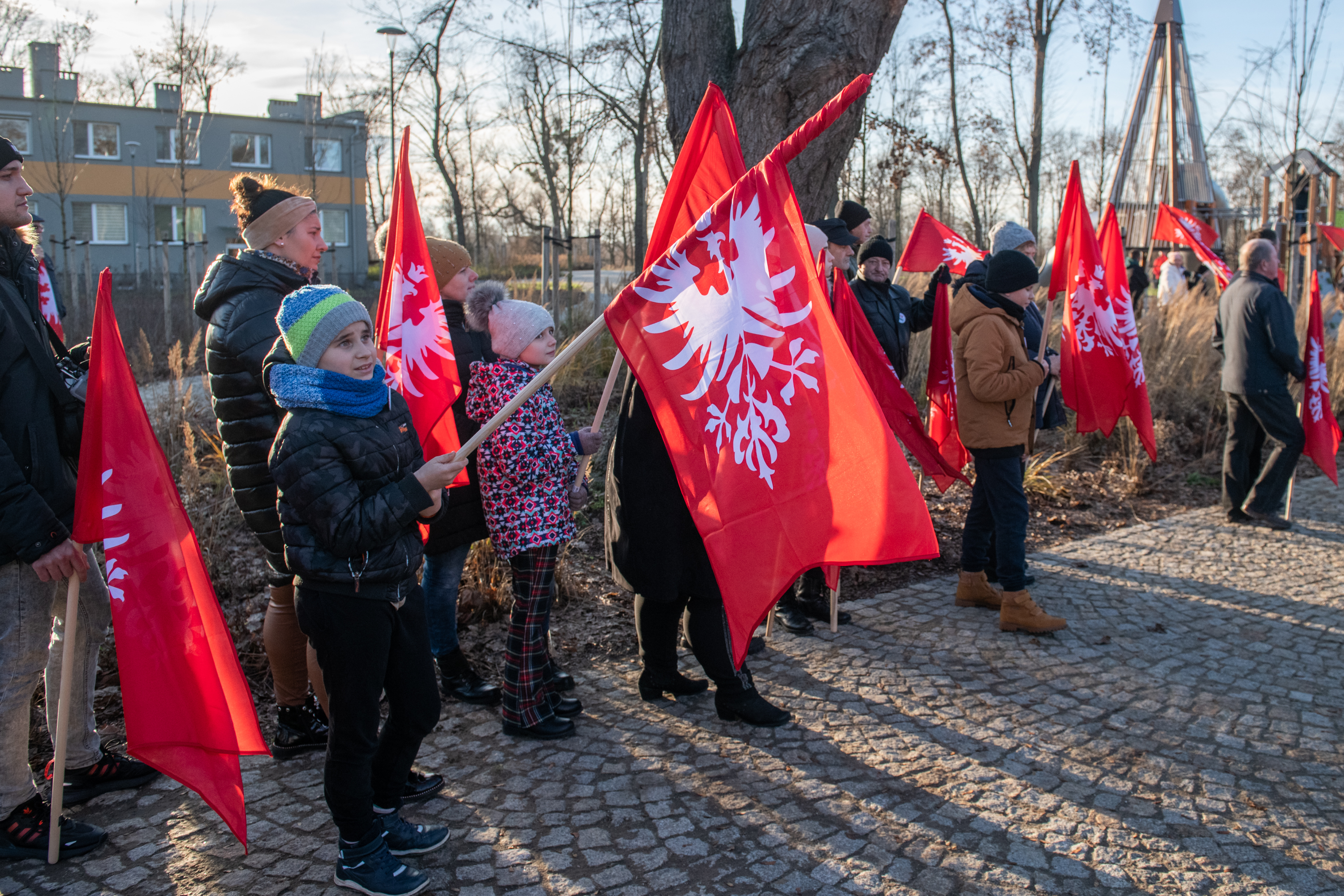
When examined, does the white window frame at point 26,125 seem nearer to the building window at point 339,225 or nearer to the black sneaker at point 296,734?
the building window at point 339,225

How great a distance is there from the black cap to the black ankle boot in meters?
2.37

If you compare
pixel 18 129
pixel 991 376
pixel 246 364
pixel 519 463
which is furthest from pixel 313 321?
pixel 18 129

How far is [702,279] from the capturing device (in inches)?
111

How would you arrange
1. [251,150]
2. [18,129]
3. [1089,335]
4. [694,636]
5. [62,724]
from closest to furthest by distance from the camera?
1. [62,724]
2. [694,636]
3. [1089,335]
4. [18,129]
5. [251,150]

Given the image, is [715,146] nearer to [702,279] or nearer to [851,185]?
[702,279]

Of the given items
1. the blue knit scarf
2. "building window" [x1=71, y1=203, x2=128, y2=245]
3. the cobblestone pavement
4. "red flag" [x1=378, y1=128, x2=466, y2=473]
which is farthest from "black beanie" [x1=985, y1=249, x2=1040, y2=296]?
"building window" [x1=71, y1=203, x2=128, y2=245]

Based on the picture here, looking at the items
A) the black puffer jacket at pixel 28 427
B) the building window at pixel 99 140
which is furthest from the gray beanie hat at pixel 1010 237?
the building window at pixel 99 140

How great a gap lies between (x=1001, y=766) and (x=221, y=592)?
384 centimetres

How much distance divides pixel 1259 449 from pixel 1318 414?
17.3 inches

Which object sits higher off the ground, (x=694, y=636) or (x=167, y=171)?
(x=167, y=171)

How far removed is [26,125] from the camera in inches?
1572

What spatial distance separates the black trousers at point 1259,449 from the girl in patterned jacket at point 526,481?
533cm

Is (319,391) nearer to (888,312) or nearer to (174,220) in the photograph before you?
(888,312)

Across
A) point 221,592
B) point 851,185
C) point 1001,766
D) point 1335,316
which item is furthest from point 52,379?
point 851,185
